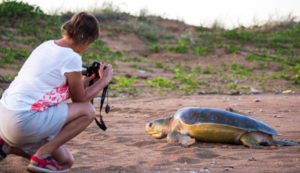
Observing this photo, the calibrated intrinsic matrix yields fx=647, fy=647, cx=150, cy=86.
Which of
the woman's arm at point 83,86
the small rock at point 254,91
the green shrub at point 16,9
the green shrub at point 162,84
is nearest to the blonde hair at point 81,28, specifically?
the woman's arm at point 83,86

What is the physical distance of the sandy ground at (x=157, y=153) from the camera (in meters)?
4.80

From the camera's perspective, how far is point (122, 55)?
15758 millimetres

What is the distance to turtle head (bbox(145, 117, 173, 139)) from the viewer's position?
632 centimetres

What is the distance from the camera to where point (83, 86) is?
14.7 ft

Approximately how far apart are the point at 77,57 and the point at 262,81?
965 cm

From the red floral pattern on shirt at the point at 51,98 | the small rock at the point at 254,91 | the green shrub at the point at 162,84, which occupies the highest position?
the red floral pattern on shirt at the point at 51,98

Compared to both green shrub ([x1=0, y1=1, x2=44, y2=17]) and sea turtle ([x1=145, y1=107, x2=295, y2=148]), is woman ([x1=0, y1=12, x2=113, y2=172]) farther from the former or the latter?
green shrub ([x1=0, y1=1, x2=44, y2=17])

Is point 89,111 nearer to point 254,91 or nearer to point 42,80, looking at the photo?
point 42,80

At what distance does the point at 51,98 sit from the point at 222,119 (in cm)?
214

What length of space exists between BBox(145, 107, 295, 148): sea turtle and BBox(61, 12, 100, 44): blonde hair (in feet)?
5.92

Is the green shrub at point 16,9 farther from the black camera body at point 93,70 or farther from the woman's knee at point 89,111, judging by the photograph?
the woman's knee at point 89,111

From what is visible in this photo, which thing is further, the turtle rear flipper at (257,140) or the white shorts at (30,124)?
the turtle rear flipper at (257,140)

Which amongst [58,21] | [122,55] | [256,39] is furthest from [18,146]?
[256,39]

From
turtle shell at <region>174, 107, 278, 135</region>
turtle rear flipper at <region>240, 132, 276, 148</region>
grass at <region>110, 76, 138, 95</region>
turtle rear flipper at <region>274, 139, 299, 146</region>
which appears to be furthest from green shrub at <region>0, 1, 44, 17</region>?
turtle rear flipper at <region>274, 139, 299, 146</region>
